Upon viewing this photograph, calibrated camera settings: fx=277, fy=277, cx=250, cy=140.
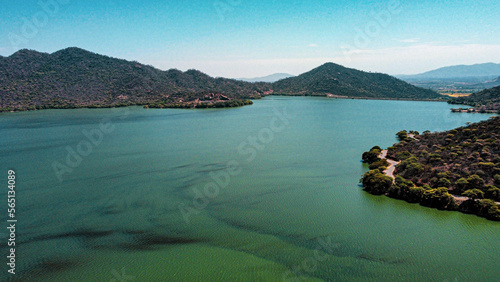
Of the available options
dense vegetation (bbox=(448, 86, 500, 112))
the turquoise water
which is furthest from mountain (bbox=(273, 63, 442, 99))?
the turquoise water

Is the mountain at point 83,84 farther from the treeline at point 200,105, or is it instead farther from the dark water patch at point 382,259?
the dark water patch at point 382,259

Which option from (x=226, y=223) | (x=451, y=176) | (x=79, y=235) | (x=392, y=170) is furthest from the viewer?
(x=392, y=170)

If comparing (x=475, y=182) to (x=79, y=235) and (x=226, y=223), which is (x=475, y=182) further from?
(x=79, y=235)

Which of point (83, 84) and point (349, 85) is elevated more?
point (83, 84)

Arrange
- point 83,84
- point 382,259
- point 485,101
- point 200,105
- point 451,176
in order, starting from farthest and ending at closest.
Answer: point 83,84 → point 200,105 → point 485,101 → point 451,176 → point 382,259

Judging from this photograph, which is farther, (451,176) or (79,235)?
(451,176)

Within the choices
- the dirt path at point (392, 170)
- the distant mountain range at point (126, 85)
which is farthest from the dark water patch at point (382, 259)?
the distant mountain range at point (126, 85)

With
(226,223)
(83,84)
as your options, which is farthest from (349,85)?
(226,223)
